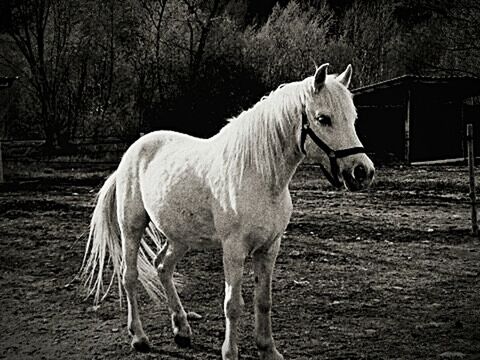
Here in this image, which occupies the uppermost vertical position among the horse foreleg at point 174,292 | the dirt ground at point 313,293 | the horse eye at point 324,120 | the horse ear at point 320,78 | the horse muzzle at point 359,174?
the horse ear at point 320,78

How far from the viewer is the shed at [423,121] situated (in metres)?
22.8

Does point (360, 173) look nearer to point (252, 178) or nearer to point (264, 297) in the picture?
point (252, 178)

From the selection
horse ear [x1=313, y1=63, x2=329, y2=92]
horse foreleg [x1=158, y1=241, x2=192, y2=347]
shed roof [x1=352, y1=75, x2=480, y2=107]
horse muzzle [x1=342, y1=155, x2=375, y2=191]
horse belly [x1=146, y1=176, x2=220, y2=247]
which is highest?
shed roof [x1=352, y1=75, x2=480, y2=107]

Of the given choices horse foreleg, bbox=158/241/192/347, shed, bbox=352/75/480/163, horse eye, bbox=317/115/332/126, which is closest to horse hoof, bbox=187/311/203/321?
horse foreleg, bbox=158/241/192/347

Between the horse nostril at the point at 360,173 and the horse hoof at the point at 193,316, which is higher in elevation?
the horse nostril at the point at 360,173

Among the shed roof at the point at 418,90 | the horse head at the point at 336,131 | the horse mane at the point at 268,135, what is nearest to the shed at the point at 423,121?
the shed roof at the point at 418,90

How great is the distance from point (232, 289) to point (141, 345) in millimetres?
996

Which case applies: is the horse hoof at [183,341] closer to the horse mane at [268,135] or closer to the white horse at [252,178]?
the white horse at [252,178]

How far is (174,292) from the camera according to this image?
450cm

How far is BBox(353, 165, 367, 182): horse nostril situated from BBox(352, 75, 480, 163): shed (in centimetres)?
1920

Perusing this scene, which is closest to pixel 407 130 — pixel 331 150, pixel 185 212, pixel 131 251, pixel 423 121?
pixel 423 121

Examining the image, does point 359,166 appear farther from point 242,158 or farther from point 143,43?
point 143,43

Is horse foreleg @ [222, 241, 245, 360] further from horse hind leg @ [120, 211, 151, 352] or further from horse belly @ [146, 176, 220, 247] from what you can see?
horse hind leg @ [120, 211, 151, 352]

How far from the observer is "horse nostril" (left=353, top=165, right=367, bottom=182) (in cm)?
342
